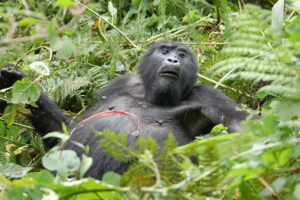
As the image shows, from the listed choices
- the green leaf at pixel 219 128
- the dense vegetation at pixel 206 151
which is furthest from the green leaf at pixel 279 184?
the green leaf at pixel 219 128

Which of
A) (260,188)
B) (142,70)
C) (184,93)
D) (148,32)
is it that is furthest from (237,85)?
(260,188)

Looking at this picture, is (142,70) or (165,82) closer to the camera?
(165,82)

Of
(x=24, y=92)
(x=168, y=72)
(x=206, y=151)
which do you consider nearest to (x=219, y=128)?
(x=168, y=72)

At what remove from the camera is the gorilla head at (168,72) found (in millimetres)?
A: 3627

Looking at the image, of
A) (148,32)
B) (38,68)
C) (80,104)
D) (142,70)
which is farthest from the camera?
(148,32)

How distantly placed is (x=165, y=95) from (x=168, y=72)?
0.21 metres

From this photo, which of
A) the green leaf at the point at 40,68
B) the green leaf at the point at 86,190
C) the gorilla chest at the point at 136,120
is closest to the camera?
the green leaf at the point at 86,190

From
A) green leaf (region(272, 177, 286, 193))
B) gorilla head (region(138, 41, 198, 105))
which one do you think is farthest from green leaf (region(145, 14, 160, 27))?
green leaf (region(272, 177, 286, 193))

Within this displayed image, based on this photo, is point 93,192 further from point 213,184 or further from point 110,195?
point 213,184

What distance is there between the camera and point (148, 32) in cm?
512

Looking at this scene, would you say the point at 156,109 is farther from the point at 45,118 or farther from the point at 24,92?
the point at 24,92

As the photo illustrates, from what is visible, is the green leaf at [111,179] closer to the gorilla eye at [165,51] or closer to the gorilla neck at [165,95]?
the gorilla neck at [165,95]

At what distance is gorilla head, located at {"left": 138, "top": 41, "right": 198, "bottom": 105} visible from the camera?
3627 millimetres

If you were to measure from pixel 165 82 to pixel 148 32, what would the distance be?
1.65 m
